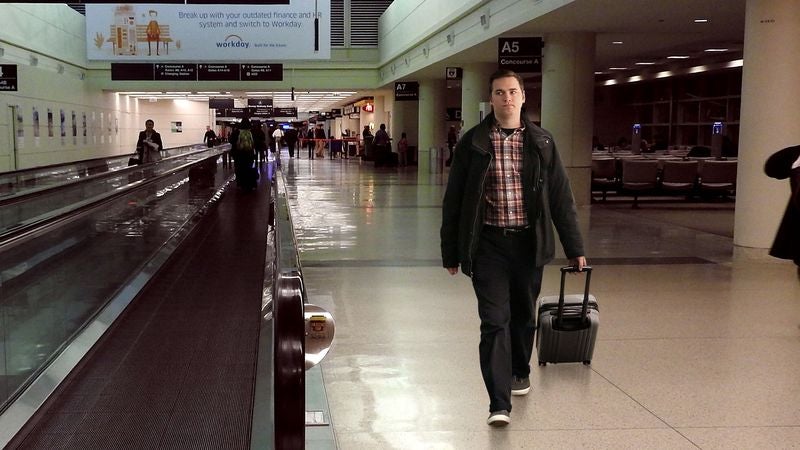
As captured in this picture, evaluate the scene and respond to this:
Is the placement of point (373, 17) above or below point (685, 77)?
above

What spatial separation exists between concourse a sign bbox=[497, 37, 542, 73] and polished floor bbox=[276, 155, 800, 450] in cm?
749

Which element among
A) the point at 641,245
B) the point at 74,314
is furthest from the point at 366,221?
the point at 74,314

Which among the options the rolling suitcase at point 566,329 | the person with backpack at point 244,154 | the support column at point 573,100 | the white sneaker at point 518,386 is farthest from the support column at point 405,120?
the white sneaker at point 518,386

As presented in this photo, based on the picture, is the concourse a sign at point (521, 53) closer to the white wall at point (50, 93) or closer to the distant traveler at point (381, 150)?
the white wall at point (50, 93)

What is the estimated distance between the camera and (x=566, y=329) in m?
6.02

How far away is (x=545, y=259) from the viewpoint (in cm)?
488

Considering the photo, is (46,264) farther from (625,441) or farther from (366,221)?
Answer: (366,221)

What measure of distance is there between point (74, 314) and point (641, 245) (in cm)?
815

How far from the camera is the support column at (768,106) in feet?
36.9

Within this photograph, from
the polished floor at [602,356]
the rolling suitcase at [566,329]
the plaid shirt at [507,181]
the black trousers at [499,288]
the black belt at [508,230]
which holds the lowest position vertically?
the polished floor at [602,356]

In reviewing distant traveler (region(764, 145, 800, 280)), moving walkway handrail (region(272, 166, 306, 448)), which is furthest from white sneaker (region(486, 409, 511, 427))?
moving walkway handrail (region(272, 166, 306, 448))

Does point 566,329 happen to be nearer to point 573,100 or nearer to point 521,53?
point 521,53

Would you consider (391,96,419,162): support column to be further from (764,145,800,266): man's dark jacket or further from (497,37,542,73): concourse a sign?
(764,145,800,266): man's dark jacket

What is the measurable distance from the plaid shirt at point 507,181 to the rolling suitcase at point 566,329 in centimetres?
118
